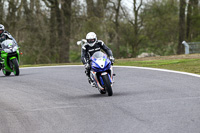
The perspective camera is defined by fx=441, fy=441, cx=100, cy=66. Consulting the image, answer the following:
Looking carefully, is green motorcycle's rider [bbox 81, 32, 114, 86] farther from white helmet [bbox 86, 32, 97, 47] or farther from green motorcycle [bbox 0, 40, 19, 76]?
green motorcycle [bbox 0, 40, 19, 76]

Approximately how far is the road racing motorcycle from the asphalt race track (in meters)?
0.26

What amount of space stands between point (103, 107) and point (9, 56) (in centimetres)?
840

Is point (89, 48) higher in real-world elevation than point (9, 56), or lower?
higher

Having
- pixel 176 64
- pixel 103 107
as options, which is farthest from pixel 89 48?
pixel 176 64

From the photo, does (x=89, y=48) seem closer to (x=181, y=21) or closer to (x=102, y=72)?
(x=102, y=72)

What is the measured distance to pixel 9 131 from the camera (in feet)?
23.5

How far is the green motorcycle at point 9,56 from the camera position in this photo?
1645cm

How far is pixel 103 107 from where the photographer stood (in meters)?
9.03

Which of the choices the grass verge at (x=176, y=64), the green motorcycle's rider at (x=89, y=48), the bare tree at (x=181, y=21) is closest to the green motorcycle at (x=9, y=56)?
the green motorcycle's rider at (x=89, y=48)

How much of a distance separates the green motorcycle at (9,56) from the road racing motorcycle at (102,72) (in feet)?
20.5

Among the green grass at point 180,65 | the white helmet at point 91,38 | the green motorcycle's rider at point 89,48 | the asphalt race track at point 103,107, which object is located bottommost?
the asphalt race track at point 103,107

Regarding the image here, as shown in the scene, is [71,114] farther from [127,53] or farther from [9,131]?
[127,53]

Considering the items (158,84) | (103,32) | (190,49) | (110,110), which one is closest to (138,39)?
(103,32)

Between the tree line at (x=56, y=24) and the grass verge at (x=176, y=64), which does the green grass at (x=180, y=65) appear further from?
the tree line at (x=56, y=24)
